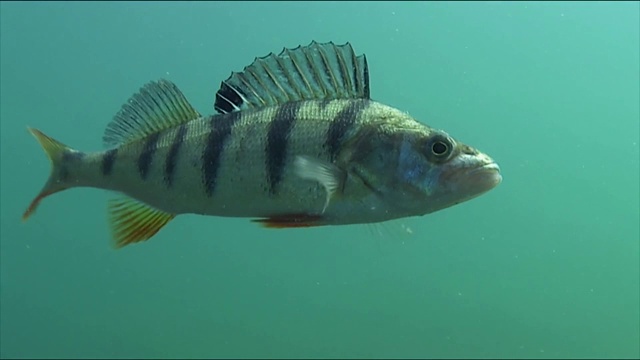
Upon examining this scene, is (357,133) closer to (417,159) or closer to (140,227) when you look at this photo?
(417,159)

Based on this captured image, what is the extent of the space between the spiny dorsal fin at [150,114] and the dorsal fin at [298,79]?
0.90 feet

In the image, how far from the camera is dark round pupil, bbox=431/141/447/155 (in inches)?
109

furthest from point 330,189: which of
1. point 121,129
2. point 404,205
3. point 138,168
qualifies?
point 121,129

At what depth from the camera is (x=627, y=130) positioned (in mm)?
17766

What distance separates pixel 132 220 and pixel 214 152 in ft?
2.16

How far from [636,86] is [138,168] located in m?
17.4

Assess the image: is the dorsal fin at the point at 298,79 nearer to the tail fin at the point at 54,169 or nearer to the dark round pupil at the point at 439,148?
the dark round pupil at the point at 439,148

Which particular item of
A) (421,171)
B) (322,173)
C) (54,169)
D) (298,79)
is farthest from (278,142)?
(54,169)

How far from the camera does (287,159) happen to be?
2768 mm

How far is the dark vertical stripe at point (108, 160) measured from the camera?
10.4 ft

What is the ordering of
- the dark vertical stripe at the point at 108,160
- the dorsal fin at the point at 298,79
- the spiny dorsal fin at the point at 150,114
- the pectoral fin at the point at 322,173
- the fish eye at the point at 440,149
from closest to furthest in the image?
the pectoral fin at the point at 322,173 → the fish eye at the point at 440,149 → the dorsal fin at the point at 298,79 → the dark vertical stripe at the point at 108,160 → the spiny dorsal fin at the point at 150,114

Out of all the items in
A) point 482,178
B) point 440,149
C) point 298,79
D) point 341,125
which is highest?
point 298,79

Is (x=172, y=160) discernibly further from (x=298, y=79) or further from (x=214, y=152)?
(x=298, y=79)

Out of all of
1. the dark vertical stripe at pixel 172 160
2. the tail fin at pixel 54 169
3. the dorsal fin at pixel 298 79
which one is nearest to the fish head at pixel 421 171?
the dorsal fin at pixel 298 79
